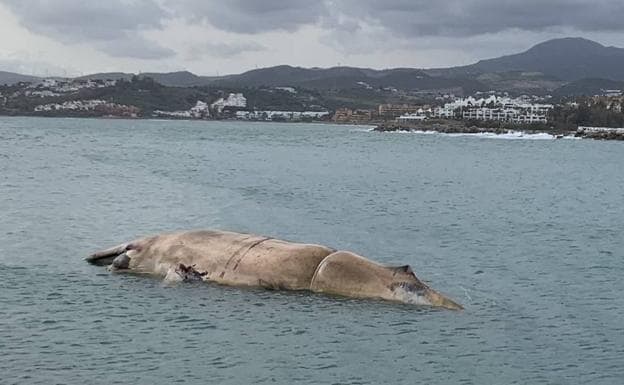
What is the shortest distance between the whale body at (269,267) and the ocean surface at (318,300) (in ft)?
1.71

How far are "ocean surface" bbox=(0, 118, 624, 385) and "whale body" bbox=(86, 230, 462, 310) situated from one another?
0.52 metres

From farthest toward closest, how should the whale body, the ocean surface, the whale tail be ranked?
the whale body, the whale tail, the ocean surface

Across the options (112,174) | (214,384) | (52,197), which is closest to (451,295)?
(214,384)

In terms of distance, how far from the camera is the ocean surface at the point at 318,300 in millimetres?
16703

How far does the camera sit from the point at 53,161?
80.4 m

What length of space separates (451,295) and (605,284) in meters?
5.46

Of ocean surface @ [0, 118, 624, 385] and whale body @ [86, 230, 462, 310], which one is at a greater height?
whale body @ [86, 230, 462, 310]

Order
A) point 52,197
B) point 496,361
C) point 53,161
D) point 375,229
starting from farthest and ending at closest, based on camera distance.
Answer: point 53,161 → point 52,197 → point 375,229 → point 496,361

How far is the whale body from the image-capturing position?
21.5 meters

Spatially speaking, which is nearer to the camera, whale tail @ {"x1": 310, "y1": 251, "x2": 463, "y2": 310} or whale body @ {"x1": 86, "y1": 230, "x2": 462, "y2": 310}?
whale tail @ {"x1": 310, "y1": 251, "x2": 463, "y2": 310}

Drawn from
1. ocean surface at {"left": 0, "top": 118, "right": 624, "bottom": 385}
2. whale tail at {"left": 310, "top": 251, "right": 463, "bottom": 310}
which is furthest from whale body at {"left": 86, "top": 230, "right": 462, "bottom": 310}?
ocean surface at {"left": 0, "top": 118, "right": 624, "bottom": 385}

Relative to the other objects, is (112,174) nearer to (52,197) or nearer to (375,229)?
(52,197)

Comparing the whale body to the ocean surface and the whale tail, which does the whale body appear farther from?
the ocean surface

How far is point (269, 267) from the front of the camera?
74.4ft
